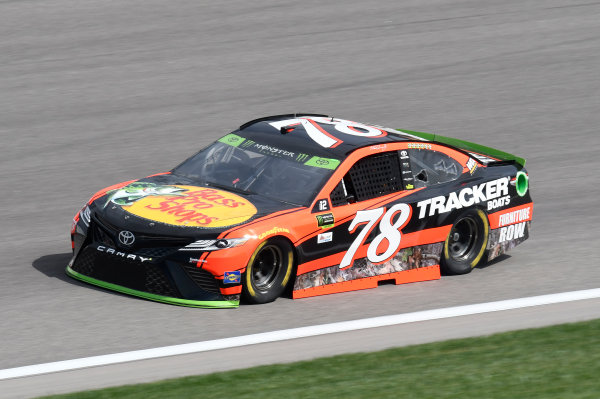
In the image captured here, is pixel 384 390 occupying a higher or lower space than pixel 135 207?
lower

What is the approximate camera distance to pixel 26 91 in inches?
640

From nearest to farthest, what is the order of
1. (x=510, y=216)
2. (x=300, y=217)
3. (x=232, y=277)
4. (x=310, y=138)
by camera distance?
(x=232, y=277) < (x=300, y=217) < (x=310, y=138) < (x=510, y=216)

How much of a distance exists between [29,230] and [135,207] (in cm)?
235

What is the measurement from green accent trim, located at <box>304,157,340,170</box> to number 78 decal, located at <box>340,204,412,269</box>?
1.58ft

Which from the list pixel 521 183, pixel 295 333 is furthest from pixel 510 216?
pixel 295 333

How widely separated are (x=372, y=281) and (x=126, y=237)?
2.31 m

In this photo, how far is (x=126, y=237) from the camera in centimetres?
912

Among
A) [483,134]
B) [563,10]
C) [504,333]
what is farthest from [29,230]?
[563,10]

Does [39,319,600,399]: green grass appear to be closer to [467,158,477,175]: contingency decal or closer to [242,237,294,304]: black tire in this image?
[242,237,294,304]: black tire

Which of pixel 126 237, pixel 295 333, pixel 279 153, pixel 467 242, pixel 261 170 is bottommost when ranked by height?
Result: pixel 295 333

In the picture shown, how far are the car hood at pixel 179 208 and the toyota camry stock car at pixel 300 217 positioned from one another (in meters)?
0.01

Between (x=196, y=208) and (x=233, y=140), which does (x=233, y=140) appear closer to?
(x=233, y=140)

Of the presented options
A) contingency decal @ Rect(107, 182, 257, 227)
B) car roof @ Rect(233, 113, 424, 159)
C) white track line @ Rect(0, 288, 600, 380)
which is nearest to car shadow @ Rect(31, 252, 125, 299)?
contingency decal @ Rect(107, 182, 257, 227)

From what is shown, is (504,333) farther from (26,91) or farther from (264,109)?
(26,91)
